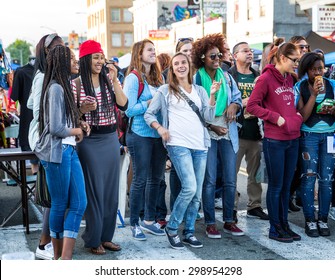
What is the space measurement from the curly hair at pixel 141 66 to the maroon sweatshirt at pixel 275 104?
1017mm

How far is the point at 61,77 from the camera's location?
17.0 feet

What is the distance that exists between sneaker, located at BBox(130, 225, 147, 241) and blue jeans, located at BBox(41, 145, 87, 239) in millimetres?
1237

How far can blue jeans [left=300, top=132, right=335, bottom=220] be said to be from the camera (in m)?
6.59

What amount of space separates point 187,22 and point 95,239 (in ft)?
156

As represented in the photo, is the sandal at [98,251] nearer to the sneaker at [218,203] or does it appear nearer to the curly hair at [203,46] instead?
the curly hair at [203,46]

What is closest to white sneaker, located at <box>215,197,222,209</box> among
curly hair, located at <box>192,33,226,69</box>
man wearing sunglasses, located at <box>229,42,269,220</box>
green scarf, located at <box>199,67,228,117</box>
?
man wearing sunglasses, located at <box>229,42,269,220</box>

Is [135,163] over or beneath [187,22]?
beneath

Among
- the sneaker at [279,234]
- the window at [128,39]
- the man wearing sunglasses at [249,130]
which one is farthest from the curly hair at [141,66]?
the window at [128,39]

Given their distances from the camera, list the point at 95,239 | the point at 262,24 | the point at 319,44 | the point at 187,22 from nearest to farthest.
A: 1. the point at 95,239
2. the point at 319,44
3. the point at 262,24
4. the point at 187,22

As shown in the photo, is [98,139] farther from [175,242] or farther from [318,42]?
[318,42]

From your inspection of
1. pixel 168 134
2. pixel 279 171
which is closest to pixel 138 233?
pixel 168 134

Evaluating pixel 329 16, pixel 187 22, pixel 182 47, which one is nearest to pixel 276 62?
pixel 182 47

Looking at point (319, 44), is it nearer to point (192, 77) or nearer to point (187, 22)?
point (192, 77)

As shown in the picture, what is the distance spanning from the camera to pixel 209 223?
654cm
